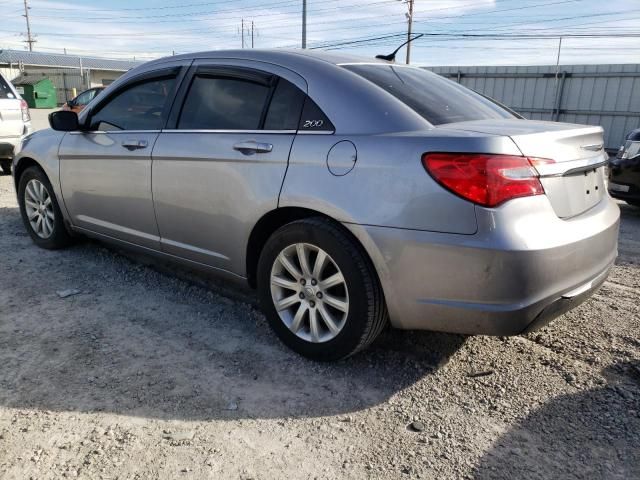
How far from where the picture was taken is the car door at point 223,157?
9.62ft

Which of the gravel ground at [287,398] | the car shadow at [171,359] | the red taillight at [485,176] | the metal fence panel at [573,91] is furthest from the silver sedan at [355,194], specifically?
the metal fence panel at [573,91]

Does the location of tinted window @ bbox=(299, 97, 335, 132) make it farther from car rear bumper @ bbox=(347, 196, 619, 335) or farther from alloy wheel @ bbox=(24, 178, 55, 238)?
alloy wheel @ bbox=(24, 178, 55, 238)

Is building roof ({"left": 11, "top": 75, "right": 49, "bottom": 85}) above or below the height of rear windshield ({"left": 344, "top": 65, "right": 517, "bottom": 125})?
below

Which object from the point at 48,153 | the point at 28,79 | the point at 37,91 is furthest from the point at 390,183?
the point at 28,79

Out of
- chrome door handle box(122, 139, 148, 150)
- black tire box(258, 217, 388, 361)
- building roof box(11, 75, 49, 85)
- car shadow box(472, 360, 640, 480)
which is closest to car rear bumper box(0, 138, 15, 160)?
chrome door handle box(122, 139, 148, 150)

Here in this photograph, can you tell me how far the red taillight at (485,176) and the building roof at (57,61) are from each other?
177ft

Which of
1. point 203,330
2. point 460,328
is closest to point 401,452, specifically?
point 460,328

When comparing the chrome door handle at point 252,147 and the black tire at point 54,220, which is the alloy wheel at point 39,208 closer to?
the black tire at point 54,220

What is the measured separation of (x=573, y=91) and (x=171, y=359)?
55.3 ft

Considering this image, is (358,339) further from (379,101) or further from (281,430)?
(379,101)

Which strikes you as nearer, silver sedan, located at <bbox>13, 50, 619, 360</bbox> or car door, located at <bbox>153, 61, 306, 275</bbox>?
silver sedan, located at <bbox>13, 50, 619, 360</bbox>

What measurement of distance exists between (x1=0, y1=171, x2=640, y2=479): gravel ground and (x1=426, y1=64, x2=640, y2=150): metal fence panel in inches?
554

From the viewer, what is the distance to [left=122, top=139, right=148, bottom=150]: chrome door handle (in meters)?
3.58

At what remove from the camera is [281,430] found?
7.82 ft
